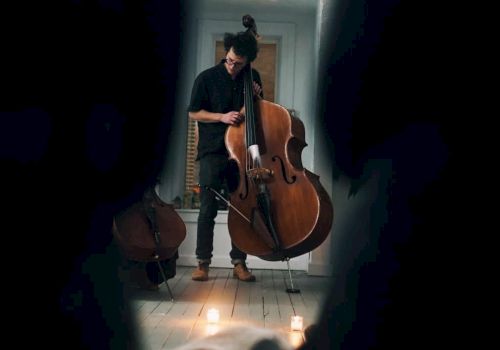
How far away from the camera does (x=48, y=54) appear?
0.19 meters

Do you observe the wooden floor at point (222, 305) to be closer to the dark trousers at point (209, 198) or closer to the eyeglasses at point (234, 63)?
the dark trousers at point (209, 198)

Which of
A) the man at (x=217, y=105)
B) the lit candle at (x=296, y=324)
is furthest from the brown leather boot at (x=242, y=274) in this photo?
the lit candle at (x=296, y=324)

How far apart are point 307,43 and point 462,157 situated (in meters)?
2.14

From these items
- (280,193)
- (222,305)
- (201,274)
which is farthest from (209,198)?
(222,305)

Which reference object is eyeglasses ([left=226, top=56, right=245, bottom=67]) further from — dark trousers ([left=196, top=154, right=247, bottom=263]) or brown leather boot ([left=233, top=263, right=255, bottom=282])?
brown leather boot ([left=233, top=263, right=255, bottom=282])

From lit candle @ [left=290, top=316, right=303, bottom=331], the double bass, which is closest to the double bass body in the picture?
the double bass

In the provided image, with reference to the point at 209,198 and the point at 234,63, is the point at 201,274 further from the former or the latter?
the point at 234,63

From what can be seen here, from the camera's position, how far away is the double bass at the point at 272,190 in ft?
4.22

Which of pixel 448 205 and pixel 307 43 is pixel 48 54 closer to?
pixel 448 205

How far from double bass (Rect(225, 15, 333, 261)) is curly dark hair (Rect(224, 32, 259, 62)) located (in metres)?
0.03

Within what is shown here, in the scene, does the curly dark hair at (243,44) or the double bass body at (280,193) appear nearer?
the double bass body at (280,193)

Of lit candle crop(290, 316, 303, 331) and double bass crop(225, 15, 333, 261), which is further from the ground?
→ double bass crop(225, 15, 333, 261)

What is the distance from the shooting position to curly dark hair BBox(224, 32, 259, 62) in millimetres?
1418

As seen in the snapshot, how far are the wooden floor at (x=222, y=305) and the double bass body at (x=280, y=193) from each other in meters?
0.13
